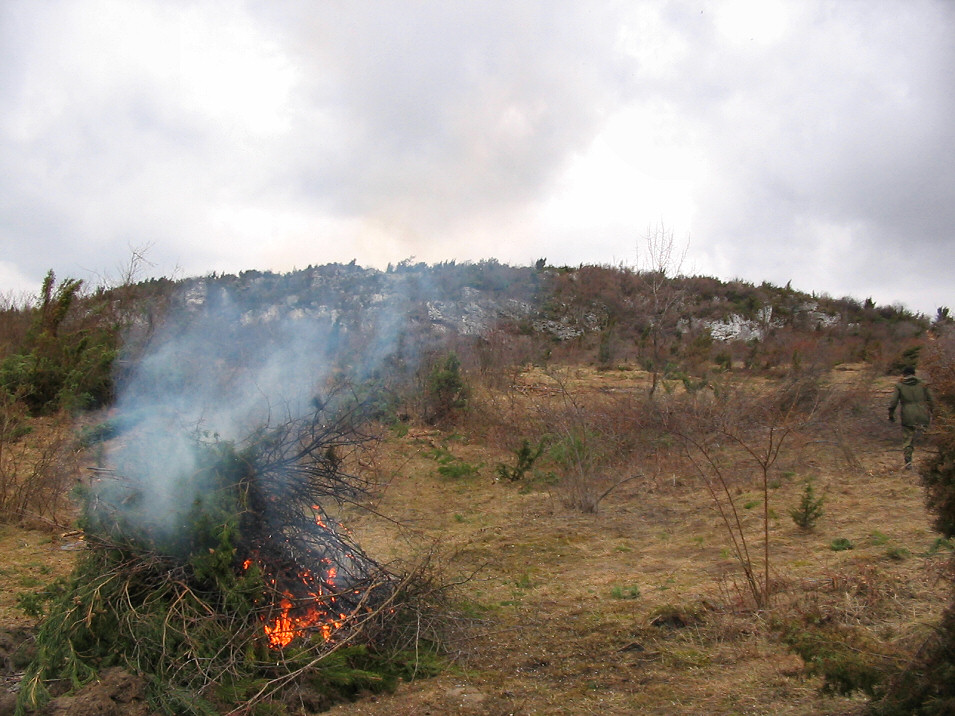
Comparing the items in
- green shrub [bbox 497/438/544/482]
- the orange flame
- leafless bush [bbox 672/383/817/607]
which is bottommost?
the orange flame

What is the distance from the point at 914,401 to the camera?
10602 mm

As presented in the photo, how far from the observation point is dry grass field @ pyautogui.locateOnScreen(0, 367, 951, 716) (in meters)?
4.12

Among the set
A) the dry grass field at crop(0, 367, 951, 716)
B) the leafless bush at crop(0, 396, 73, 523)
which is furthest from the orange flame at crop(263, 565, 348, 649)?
the leafless bush at crop(0, 396, 73, 523)

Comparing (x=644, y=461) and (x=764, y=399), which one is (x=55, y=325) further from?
(x=764, y=399)

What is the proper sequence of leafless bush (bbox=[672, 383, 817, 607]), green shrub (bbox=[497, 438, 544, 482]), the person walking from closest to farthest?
the person walking < leafless bush (bbox=[672, 383, 817, 607]) < green shrub (bbox=[497, 438, 544, 482])

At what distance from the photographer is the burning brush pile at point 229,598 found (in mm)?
4078

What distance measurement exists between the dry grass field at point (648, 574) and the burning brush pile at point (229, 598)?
16.6 inches

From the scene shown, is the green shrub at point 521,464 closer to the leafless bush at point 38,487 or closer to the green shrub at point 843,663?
the leafless bush at point 38,487

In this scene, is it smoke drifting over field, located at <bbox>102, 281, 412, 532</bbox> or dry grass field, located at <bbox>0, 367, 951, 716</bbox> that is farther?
smoke drifting over field, located at <bbox>102, 281, 412, 532</bbox>

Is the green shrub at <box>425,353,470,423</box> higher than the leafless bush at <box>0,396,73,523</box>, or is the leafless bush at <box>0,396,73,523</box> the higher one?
the green shrub at <box>425,353,470,423</box>

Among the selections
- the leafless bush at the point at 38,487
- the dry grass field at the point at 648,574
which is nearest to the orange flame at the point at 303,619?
the dry grass field at the point at 648,574

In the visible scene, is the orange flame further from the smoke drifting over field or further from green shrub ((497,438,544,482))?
green shrub ((497,438,544,482))

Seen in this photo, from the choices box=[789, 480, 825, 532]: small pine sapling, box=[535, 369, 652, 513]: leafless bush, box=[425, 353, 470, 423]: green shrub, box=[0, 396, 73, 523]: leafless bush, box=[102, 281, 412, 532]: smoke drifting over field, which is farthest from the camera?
box=[425, 353, 470, 423]: green shrub

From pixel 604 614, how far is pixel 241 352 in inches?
269
